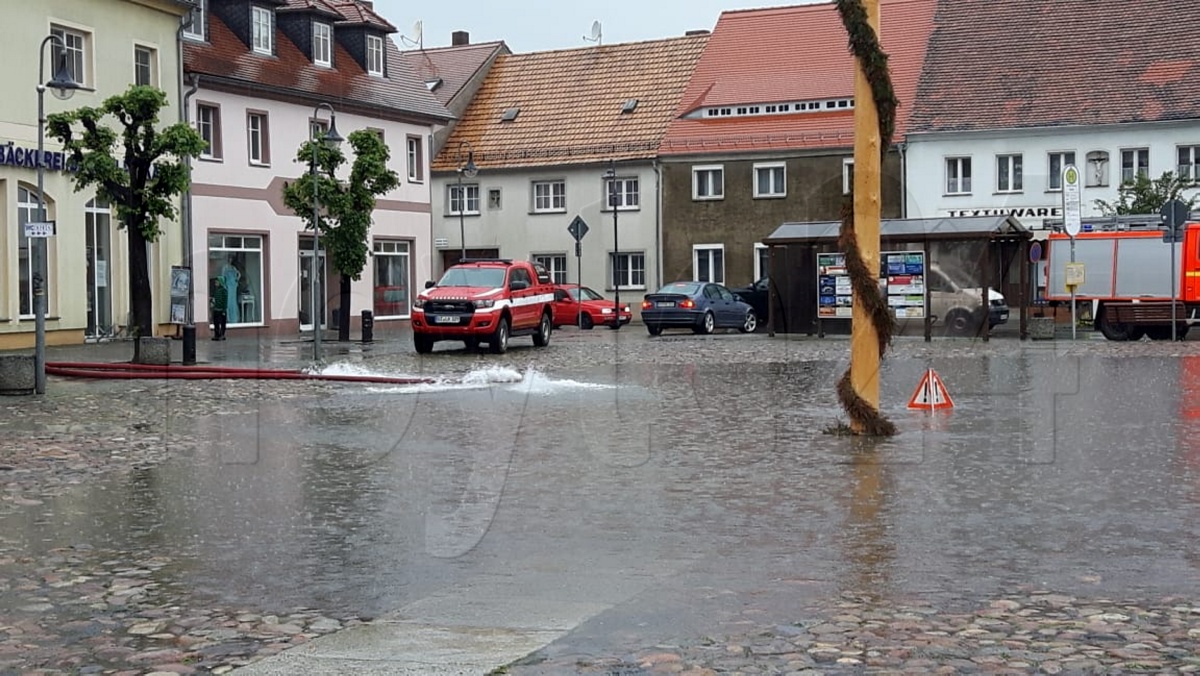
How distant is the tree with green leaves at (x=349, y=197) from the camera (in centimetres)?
3597

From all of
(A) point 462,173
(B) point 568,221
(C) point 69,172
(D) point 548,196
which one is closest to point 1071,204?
(C) point 69,172

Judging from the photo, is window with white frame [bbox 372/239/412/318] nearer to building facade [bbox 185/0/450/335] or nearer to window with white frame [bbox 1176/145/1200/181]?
building facade [bbox 185/0/450/335]

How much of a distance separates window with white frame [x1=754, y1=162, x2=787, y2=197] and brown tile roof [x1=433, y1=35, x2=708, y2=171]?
4.21 m

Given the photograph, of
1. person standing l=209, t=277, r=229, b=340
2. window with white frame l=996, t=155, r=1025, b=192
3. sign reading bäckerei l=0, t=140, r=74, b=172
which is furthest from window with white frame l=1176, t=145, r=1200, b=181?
sign reading bäckerei l=0, t=140, r=74, b=172

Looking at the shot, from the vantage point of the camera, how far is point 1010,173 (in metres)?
51.5

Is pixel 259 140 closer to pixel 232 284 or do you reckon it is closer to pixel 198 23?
pixel 198 23

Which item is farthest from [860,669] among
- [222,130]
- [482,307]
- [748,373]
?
[222,130]

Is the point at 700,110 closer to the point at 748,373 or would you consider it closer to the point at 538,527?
the point at 748,373

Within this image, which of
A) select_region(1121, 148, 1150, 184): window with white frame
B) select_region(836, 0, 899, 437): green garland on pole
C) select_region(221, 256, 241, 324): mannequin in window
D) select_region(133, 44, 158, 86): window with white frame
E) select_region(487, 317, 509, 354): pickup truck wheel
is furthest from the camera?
select_region(1121, 148, 1150, 184): window with white frame

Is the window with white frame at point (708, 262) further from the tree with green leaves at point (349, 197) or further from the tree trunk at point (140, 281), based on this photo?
the tree trunk at point (140, 281)

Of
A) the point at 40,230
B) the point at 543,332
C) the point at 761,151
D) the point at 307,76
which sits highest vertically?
the point at 307,76

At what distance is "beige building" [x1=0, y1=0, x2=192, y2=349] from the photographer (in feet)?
106

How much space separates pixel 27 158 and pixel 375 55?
696 inches

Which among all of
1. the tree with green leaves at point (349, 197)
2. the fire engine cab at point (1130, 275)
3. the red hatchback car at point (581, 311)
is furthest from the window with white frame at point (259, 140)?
the fire engine cab at point (1130, 275)
